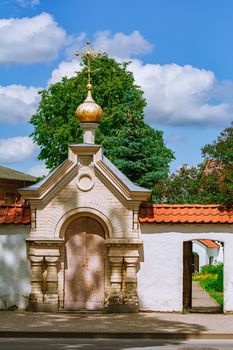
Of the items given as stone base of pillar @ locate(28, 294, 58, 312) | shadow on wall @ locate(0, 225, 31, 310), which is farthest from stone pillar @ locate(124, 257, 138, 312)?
shadow on wall @ locate(0, 225, 31, 310)

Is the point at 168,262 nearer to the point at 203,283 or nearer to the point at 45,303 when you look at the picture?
the point at 45,303

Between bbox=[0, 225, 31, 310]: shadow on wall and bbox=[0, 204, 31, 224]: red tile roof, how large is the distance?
0.72 feet

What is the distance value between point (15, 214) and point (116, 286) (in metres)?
3.53

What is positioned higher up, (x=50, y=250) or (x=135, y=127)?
(x=135, y=127)

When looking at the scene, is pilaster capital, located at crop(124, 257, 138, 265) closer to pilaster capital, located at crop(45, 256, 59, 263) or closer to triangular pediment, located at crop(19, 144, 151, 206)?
triangular pediment, located at crop(19, 144, 151, 206)

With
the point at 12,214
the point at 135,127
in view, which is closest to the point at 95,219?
the point at 12,214

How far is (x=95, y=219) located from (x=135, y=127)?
19.0m

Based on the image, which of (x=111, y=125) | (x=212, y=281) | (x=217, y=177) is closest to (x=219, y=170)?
(x=217, y=177)

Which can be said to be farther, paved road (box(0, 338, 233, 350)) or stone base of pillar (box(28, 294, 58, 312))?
stone base of pillar (box(28, 294, 58, 312))

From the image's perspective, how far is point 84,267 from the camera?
23.0 meters

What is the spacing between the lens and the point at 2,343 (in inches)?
674

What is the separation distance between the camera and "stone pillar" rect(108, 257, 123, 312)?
2267 centimetres

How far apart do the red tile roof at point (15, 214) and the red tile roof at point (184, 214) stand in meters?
3.23

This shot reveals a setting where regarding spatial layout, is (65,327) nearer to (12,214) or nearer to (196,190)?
(12,214)
